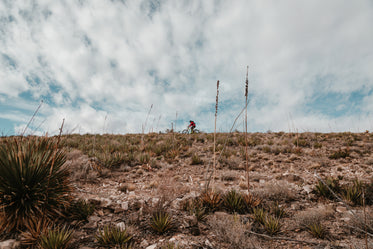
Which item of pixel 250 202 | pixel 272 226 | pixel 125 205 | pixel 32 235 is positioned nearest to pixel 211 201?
pixel 250 202

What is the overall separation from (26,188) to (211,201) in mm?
3914

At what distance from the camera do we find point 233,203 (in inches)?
177

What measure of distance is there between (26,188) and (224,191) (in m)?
4.74

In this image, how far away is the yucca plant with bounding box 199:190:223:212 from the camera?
14.8 feet

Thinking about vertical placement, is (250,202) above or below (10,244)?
above

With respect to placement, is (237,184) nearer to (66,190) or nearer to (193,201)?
(193,201)

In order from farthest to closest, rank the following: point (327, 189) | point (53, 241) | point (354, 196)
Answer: point (327, 189)
point (354, 196)
point (53, 241)

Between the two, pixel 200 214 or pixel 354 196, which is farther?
pixel 354 196

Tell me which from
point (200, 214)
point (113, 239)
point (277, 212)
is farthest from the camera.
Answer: point (277, 212)

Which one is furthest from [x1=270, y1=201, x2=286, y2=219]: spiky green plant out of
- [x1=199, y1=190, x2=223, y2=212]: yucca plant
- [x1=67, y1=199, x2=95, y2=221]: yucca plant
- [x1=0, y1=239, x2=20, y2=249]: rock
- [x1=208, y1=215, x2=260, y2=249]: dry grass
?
[x1=0, y1=239, x2=20, y2=249]: rock

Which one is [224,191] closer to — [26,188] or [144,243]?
[144,243]

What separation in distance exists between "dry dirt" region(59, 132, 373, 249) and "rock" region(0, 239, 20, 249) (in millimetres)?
842

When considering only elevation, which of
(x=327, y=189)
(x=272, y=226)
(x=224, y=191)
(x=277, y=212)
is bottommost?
(x=272, y=226)

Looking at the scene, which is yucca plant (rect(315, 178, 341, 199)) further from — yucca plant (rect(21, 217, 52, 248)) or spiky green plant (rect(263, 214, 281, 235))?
yucca plant (rect(21, 217, 52, 248))
